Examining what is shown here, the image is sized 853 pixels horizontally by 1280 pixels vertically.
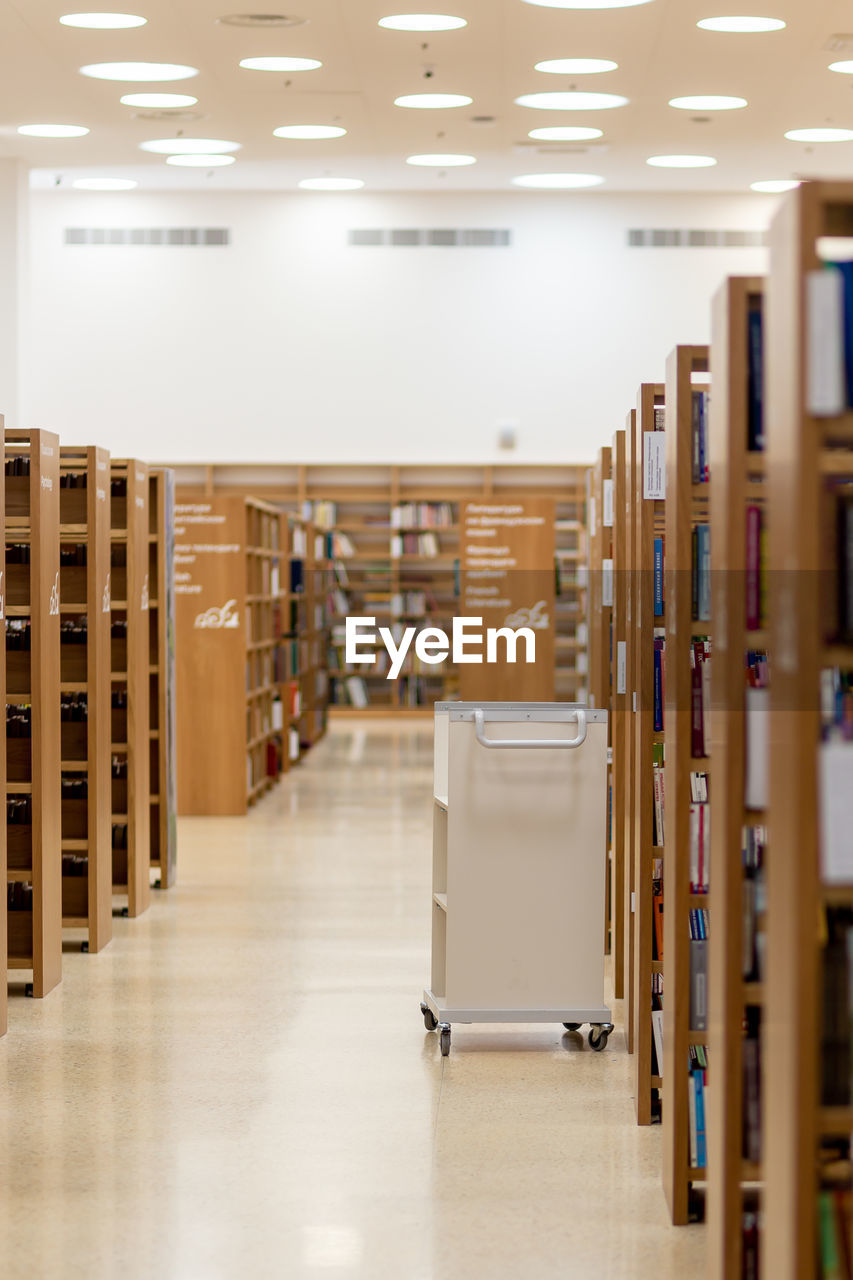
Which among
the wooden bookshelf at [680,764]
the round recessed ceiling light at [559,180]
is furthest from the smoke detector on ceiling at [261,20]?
the wooden bookshelf at [680,764]

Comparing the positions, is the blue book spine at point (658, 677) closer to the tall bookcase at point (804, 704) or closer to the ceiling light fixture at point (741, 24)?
the tall bookcase at point (804, 704)

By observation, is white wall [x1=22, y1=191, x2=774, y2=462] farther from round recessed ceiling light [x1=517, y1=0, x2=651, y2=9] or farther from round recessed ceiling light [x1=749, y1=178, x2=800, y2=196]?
round recessed ceiling light [x1=517, y1=0, x2=651, y2=9]

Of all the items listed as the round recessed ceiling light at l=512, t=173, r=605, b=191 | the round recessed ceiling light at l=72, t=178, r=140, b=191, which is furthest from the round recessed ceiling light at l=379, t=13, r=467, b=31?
the round recessed ceiling light at l=72, t=178, r=140, b=191

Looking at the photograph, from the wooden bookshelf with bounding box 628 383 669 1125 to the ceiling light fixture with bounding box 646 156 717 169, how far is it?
9952mm

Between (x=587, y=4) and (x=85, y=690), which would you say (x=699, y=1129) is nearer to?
(x=85, y=690)

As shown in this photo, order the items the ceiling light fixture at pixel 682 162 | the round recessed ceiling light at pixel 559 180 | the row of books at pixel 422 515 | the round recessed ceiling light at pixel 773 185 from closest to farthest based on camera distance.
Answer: the ceiling light fixture at pixel 682 162 < the round recessed ceiling light at pixel 559 180 < the round recessed ceiling light at pixel 773 185 < the row of books at pixel 422 515

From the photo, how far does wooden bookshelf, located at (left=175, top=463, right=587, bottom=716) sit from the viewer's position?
643 inches

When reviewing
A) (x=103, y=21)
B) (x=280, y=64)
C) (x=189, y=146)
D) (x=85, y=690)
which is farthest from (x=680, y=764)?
(x=189, y=146)

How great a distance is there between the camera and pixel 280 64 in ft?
33.8

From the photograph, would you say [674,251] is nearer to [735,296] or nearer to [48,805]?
[48,805]

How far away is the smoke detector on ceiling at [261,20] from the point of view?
920cm

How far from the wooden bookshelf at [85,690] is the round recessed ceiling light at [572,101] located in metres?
6.19

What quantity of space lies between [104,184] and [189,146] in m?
3.60

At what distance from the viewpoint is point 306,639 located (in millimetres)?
14195
